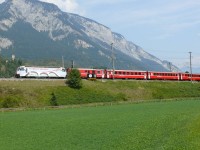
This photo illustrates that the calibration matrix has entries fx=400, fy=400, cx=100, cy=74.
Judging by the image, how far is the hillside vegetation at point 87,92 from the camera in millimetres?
81188

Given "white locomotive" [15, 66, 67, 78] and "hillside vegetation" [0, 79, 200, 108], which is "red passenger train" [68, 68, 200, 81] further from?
"hillside vegetation" [0, 79, 200, 108]

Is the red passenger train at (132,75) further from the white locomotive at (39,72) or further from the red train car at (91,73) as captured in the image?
the white locomotive at (39,72)

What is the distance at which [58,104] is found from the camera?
270 ft

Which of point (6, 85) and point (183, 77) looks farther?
point (183, 77)

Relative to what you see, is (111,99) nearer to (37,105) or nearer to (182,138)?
(37,105)

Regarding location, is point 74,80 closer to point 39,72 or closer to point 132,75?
point 39,72

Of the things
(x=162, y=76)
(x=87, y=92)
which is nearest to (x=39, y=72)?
(x=87, y=92)

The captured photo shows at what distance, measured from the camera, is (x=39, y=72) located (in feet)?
339

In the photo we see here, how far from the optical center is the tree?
9169cm

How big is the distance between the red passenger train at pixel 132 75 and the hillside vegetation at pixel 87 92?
591cm

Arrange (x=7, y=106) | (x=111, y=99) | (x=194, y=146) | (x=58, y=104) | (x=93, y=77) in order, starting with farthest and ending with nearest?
(x=93, y=77) < (x=111, y=99) < (x=58, y=104) < (x=7, y=106) < (x=194, y=146)

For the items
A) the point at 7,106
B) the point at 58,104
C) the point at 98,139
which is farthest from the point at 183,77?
the point at 98,139

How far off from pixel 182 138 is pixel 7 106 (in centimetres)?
5597

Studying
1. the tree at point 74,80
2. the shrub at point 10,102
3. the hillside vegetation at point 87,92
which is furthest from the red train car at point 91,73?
the shrub at point 10,102
